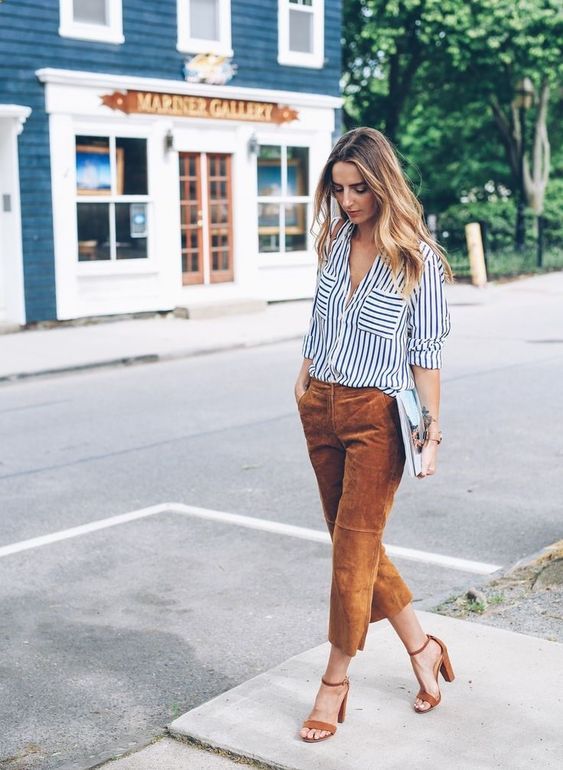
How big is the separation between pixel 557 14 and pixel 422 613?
75.0ft

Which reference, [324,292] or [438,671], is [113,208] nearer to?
[324,292]

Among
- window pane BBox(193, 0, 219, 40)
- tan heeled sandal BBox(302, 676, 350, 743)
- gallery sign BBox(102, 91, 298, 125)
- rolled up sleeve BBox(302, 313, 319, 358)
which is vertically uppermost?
window pane BBox(193, 0, 219, 40)

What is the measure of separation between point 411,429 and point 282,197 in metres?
17.4

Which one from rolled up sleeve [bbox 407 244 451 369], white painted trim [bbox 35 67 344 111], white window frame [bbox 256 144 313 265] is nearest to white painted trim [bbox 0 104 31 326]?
white painted trim [bbox 35 67 344 111]

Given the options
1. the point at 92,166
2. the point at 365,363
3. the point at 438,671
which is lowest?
the point at 438,671

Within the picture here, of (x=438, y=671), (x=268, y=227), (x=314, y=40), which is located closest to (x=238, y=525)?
(x=438, y=671)

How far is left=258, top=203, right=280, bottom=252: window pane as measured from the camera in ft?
67.5

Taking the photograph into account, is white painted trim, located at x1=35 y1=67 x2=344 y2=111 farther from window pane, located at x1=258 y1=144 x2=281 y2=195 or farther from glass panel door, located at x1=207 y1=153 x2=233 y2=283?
glass panel door, located at x1=207 y1=153 x2=233 y2=283

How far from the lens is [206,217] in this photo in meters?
19.5

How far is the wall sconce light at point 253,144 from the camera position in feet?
64.5

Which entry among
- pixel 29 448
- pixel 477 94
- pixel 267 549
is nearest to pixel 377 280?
pixel 267 549

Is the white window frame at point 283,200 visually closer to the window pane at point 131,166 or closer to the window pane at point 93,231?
the window pane at point 131,166

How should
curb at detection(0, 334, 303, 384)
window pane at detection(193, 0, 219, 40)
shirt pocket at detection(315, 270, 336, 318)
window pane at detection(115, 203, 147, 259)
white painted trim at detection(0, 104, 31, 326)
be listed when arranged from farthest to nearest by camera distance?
window pane at detection(193, 0, 219, 40)
window pane at detection(115, 203, 147, 259)
white painted trim at detection(0, 104, 31, 326)
curb at detection(0, 334, 303, 384)
shirt pocket at detection(315, 270, 336, 318)

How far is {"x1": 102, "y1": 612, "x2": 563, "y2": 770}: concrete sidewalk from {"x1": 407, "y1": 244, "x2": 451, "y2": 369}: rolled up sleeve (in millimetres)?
1184
